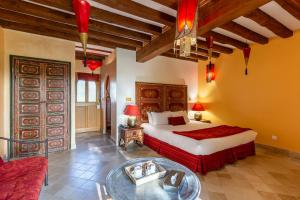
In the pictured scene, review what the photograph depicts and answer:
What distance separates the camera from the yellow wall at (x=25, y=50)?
11.5 ft

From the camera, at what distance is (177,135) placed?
3463mm

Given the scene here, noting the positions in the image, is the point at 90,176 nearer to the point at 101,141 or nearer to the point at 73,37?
the point at 101,141

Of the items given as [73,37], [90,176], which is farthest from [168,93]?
[90,176]

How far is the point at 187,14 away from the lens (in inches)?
61.0

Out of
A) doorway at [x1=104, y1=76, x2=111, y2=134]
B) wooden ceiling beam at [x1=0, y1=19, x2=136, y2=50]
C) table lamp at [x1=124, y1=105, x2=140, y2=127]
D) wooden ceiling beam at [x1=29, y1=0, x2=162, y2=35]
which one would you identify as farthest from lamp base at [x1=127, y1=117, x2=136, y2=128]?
wooden ceiling beam at [x1=29, y1=0, x2=162, y2=35]

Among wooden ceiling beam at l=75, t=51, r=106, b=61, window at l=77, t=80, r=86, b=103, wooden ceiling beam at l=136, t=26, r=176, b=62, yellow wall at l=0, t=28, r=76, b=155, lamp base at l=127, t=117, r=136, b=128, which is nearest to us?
wooden ceiling beam at l=136, t=26, r=176, b=62

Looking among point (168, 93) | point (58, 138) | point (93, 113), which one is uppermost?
point (168, 93)

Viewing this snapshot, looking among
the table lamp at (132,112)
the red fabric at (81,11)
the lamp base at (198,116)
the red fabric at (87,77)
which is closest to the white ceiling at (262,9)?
the red fabric at (81,11)

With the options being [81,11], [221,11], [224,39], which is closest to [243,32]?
[224,39]

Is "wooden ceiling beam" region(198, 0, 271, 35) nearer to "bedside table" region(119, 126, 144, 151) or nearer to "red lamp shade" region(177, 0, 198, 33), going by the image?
"red lamp shade" region(177, 0, 198, 33)

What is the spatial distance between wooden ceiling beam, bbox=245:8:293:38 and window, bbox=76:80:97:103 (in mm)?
5435

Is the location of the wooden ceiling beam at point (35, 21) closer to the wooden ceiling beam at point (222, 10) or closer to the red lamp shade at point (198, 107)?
the wooden ceiling beam at point (222, 10)

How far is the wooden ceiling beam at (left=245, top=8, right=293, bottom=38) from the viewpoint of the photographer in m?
2.88

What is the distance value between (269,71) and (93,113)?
19.4ft
